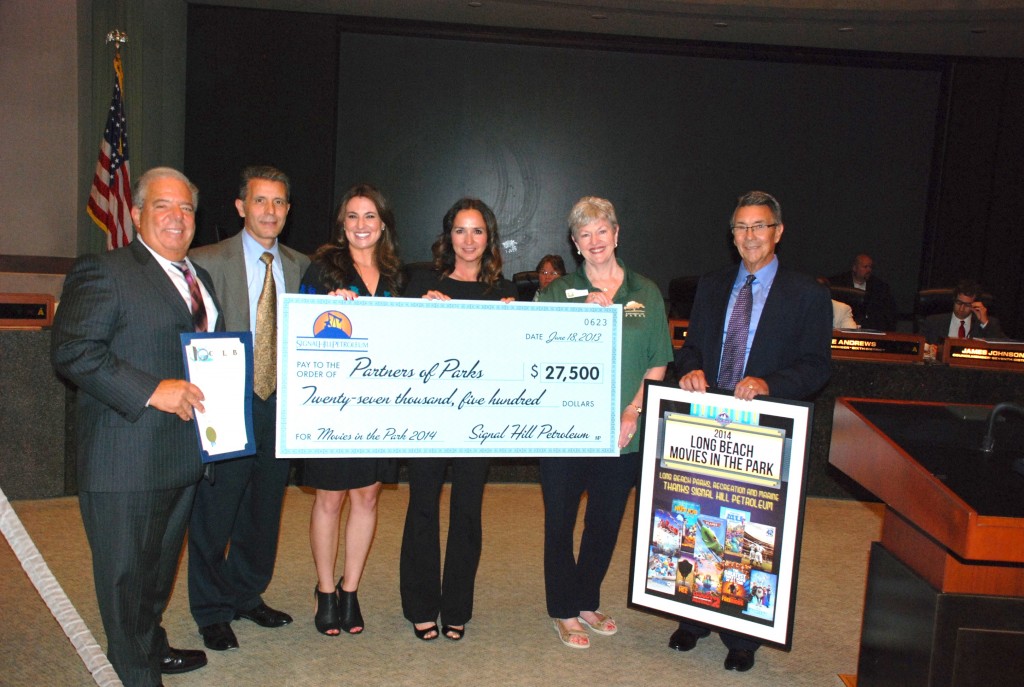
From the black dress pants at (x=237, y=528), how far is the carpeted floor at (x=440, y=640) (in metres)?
0.16

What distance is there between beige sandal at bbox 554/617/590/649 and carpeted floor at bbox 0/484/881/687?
0.11 feet

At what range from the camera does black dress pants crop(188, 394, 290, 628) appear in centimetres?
311

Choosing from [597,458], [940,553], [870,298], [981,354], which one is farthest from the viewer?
[870,298]

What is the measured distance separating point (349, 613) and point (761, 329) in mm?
1870

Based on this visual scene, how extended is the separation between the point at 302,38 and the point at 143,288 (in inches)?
266

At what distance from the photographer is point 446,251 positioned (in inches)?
124

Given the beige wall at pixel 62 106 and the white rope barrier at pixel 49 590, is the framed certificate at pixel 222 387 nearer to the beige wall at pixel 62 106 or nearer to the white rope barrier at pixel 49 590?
the white rope barrier at pixel 49 590

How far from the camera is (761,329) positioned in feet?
10.1

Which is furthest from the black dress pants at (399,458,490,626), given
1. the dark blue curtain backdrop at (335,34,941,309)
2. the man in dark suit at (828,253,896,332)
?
the dark blue curtain backdrop at (335,34,941,309)

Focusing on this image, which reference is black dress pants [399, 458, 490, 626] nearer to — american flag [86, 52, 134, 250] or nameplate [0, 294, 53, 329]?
nameplate [0, 294, 53, 329]

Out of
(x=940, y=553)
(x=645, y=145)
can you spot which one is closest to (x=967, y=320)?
(x=645, y=145)

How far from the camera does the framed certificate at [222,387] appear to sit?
2551 mm

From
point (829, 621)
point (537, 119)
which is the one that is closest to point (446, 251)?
point (829, 621)

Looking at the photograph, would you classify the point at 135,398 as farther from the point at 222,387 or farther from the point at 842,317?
the point at 842,317
